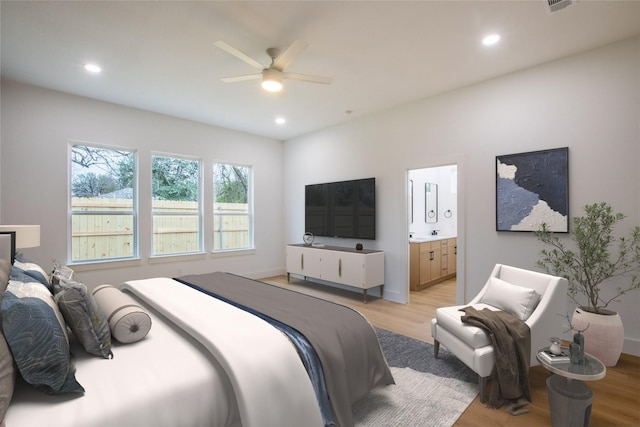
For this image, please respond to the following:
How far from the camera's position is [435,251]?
5.58 m

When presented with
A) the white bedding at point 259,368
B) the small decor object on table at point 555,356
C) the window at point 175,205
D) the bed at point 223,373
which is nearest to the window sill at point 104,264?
the window at point 175,205

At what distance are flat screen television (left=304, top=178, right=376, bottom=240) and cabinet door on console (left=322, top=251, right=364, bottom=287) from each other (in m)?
0.50

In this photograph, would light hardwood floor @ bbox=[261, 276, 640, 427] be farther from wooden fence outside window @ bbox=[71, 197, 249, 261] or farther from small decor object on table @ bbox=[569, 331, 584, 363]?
wooden fence outside window @ bbox=[71, 197, 249, 261]

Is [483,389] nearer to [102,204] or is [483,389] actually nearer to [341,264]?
[341,264]

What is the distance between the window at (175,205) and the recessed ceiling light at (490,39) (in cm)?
445

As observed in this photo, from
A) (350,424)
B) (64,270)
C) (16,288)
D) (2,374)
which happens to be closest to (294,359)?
(350,424)

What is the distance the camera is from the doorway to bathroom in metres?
5.20

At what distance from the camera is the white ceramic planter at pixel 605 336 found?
252 centimetres

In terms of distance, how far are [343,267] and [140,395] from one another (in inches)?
146

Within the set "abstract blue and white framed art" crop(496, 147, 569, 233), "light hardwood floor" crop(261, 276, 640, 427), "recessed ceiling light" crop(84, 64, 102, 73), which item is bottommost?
"light hardwood floor" crop(261, 276, 640, 427)

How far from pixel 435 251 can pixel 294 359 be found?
462cm

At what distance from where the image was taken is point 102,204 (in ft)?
14.4

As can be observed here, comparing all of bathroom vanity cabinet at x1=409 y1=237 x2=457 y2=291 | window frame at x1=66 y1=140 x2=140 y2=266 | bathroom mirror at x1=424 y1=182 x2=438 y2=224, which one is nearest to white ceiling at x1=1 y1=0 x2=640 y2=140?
window frame at x1=66 y1=140 x2=140 y2=266

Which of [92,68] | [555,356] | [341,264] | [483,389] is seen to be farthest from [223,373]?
[92,68]
